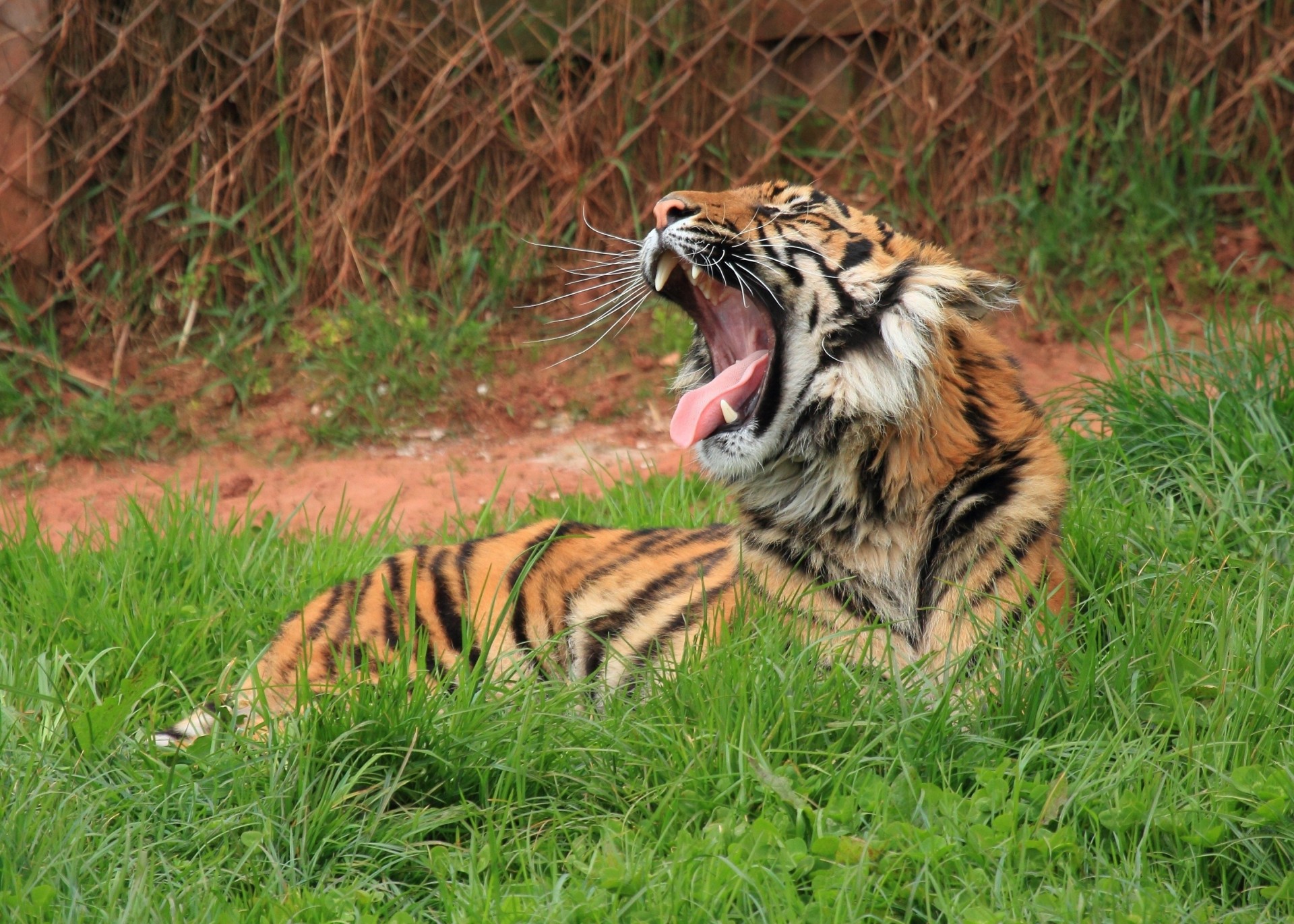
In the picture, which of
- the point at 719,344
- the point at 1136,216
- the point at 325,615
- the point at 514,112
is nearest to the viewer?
the point at 719,344

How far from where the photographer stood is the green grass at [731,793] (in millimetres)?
2281

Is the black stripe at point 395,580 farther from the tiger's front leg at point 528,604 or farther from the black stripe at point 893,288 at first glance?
the black stripe at point 893,288

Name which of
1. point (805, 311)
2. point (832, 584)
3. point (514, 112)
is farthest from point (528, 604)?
point (514, 112)

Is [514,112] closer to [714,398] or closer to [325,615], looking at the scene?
[325,615]

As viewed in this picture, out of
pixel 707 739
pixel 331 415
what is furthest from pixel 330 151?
pixel 707 739

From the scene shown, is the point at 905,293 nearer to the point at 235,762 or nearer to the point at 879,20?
the point at 235,762

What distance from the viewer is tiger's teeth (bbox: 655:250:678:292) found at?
3.19 meters

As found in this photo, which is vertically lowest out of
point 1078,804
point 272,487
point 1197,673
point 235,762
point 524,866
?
point 272,487

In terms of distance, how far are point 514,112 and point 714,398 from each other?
133 inches

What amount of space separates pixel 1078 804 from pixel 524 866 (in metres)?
1.03

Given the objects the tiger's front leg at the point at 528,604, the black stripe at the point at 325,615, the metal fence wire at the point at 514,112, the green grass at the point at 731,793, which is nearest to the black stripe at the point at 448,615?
the tiger's front leg at the point at 528,604

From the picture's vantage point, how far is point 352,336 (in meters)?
5.95

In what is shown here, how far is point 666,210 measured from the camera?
3105 mm

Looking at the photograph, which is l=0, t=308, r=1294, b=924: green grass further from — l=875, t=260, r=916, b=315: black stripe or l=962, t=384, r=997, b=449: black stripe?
l=875, t=260, r=916, b=315: black stripe
